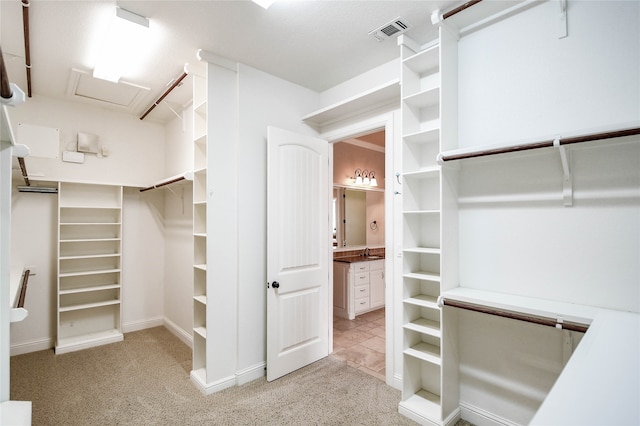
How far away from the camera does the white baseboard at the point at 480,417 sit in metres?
2.08

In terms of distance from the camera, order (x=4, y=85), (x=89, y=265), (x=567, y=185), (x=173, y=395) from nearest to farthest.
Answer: (x=4, y=85), (x=567, y=185), (x=173, y=395), (x=89, y=265)

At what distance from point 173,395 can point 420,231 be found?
2460 mm

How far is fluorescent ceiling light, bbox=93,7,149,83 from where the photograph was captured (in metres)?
2.17

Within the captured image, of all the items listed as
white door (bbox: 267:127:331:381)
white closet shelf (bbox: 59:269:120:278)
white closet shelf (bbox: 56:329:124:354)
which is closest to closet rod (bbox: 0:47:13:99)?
white door (bbox: 267:127:331:381)

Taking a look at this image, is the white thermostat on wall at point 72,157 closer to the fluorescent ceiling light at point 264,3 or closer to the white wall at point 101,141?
the white wall at point 101,141

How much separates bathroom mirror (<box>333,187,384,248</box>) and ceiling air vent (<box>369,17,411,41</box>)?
9.51 ft

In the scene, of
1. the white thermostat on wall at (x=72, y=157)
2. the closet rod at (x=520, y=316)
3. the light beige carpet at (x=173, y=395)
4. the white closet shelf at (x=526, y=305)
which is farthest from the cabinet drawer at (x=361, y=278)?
the white thermostat on wall at (x=72, y=157)

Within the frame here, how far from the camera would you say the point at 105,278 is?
156 inches

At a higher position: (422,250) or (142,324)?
(422,250)

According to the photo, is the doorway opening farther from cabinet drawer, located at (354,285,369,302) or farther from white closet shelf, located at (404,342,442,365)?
white closet shelf, located at (404,342,442,365)

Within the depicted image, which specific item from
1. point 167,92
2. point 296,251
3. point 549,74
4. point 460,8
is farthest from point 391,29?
point 167,92

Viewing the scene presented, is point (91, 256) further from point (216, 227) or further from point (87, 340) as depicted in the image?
point (216, 227)

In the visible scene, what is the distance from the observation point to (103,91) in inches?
135

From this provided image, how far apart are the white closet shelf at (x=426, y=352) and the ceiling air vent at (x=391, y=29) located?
241 cm
